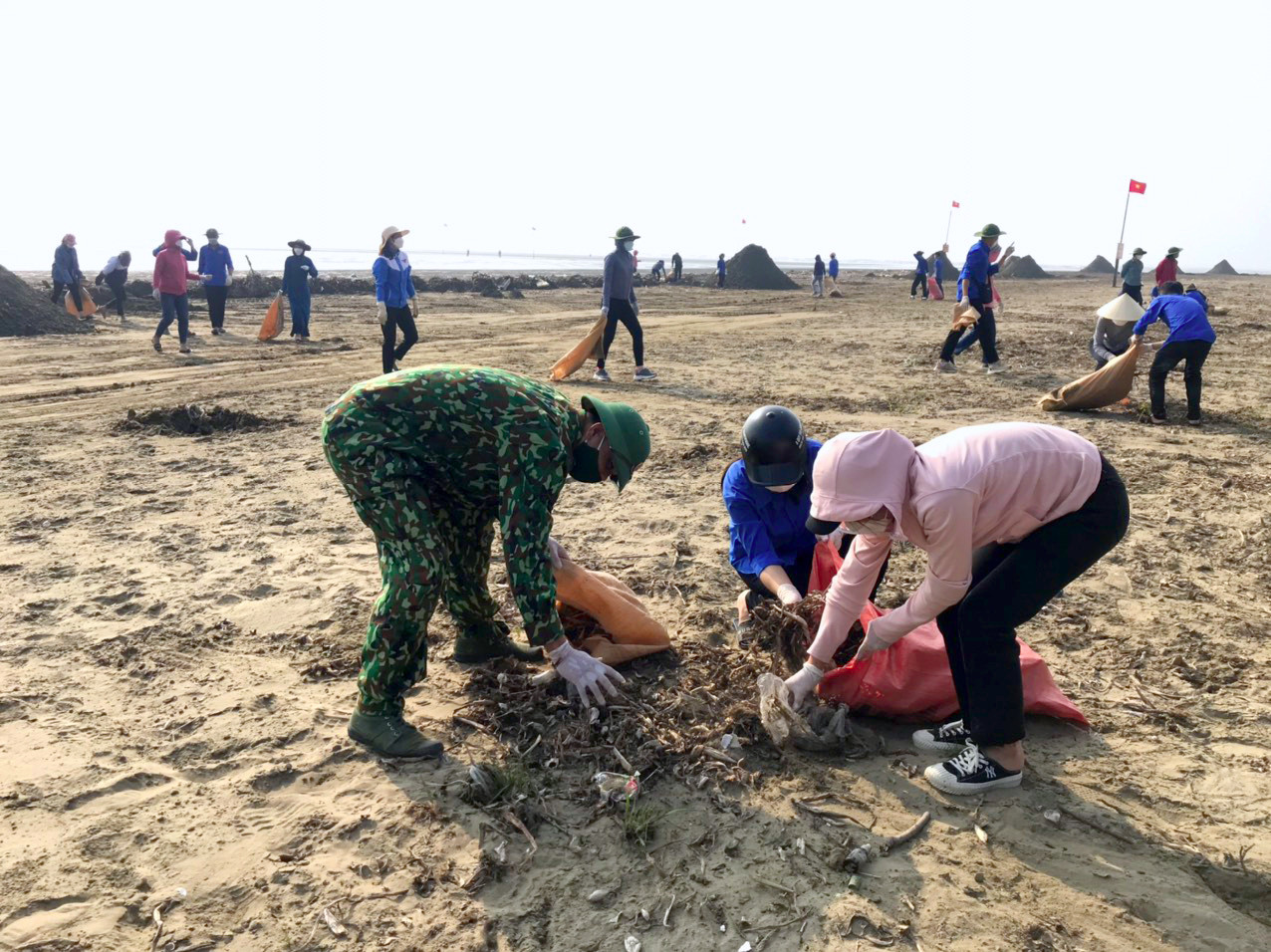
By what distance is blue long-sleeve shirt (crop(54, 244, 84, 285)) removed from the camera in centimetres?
1598

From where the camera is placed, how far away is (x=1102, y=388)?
8500mm

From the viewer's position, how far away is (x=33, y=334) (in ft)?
49.2

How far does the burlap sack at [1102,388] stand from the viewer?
8352 millimetres

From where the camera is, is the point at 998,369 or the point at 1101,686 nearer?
the point at 1101,686

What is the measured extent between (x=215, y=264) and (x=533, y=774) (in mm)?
12941

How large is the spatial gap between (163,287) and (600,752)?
12.1 m

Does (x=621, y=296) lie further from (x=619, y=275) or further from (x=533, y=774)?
(x=533, y=774)

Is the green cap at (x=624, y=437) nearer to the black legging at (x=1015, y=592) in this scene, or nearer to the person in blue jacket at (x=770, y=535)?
the person in blue jacket at (x=770, y=535)

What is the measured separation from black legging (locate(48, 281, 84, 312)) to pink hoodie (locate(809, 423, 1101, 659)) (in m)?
18.1

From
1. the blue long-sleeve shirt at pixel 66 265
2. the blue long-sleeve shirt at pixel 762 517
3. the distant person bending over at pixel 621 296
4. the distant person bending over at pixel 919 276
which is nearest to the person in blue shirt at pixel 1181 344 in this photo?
the distant person bending over at pixel 621 296

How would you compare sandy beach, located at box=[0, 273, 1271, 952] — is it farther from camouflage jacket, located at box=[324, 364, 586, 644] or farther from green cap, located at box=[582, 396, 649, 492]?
green cap, located at box=[582, 396, 649, 492]

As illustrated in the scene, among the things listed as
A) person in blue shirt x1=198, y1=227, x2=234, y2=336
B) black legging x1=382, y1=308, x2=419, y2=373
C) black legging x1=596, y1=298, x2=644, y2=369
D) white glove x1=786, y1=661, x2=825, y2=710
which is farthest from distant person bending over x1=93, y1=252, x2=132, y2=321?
white glove x1=786, y1=661, x2=825, y2=710

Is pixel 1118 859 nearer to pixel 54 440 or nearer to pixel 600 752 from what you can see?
pixel 600 752

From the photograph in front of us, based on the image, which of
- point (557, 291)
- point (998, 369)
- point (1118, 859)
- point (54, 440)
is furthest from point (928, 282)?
point (1118, 859)
